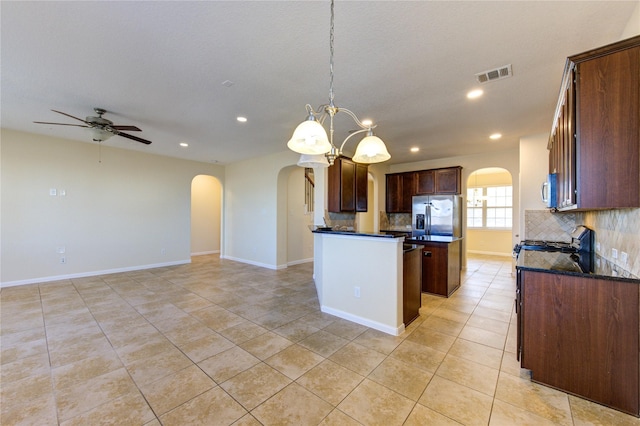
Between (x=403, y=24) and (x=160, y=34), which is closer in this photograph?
(x=403, y=24)

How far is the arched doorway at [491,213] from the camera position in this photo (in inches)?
323

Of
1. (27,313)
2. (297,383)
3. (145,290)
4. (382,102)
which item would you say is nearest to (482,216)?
(382,102)

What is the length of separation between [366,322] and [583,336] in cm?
184

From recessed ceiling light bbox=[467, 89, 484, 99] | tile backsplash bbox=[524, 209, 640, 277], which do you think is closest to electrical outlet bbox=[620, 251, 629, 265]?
tile backsplash bbox=[524, 209, 640, 277]

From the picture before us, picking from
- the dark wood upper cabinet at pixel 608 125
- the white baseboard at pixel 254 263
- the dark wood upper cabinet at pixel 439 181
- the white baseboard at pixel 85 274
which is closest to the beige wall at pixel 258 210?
the white baseboard at pixel 254 263

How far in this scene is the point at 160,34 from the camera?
203cm

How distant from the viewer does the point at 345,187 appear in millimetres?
5188

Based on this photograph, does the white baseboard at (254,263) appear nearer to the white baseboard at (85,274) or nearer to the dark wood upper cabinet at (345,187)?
the white baseboard at (85,274)

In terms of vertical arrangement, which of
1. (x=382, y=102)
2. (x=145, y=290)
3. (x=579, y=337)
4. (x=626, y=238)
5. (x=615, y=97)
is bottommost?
(x=145, y=290)

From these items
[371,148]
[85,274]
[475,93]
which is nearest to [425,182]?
[475,93]

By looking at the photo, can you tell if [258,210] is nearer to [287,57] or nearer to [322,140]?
[287,57]

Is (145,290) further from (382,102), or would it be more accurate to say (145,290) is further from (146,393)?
(382,102)

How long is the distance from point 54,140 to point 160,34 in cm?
488

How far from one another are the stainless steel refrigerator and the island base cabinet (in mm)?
4124
